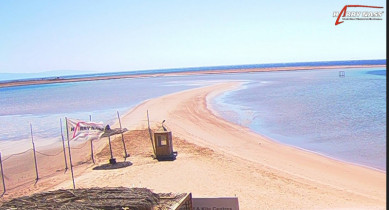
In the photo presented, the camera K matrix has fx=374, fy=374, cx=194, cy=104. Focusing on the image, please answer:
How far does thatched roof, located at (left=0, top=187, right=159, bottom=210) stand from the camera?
6668 mm

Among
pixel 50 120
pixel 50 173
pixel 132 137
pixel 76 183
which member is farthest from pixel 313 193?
pixel 50 120

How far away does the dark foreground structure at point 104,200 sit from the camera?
6.68m

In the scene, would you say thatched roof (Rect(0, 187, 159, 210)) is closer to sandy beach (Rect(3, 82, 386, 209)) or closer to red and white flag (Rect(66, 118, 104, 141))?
sandy beach (Rect(3, 82, 386, 209))

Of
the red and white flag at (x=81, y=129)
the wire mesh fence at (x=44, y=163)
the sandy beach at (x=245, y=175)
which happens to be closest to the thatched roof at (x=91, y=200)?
the sandy beach at (x=245, y=175)

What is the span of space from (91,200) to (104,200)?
0.88 feet

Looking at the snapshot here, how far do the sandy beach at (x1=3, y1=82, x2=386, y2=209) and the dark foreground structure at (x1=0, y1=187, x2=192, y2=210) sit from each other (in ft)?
10.6

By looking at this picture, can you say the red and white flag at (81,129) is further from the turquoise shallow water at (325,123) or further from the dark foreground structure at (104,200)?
the turquoise shallow water at (325,123)

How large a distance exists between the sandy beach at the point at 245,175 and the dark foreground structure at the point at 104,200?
3.24 metres

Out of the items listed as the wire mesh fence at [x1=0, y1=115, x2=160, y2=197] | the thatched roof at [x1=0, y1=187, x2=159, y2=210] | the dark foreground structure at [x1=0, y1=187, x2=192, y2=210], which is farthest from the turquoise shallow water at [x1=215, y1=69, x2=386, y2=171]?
the thatched roof at [x1=0, y1=187, x2=159, y2=210]

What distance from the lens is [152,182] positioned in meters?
12.6

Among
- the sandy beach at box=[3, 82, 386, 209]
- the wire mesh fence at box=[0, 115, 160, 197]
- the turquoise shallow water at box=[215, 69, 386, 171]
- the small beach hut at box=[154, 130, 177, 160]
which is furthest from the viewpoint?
the turquoise shallow water at box=[215, 69, 386, 171]

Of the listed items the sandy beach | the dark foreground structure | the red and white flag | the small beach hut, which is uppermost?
the red and white flag

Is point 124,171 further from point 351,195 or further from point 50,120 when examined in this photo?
point 50,120

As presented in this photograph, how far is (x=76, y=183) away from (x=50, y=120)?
19185 mm
